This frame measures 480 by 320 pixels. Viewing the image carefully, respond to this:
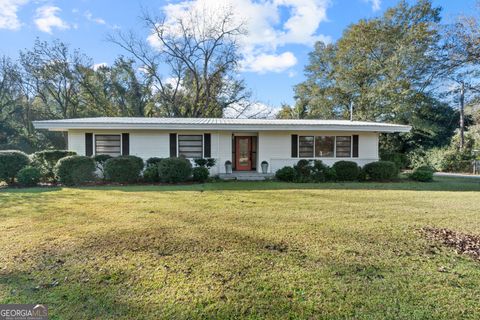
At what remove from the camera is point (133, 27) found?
82.4 feet

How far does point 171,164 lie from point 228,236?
7.26 m

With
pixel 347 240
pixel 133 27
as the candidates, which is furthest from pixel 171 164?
pixel 133 27

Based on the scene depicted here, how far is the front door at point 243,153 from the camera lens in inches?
565

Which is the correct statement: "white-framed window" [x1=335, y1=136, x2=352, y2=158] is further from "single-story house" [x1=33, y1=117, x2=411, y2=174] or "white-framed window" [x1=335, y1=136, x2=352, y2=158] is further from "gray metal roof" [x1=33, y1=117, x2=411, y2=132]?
"gray metal roof" [x1=33, y1=117, x2=411, y2=132]

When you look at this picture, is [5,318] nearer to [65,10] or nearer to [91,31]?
[65,10]

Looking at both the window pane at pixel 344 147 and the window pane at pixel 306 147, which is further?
the window pane at pixel 344 147

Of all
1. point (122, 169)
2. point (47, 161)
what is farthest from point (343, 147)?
point (47, 161)

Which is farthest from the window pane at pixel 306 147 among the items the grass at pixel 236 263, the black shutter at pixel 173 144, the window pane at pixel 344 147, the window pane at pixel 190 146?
the grass at pixel 236 263

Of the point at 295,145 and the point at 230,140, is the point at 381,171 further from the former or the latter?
the point at 230,140

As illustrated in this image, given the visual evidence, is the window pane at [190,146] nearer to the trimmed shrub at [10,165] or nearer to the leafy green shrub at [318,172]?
the leafy green shrub at [318,172]

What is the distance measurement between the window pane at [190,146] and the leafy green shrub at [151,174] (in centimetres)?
200

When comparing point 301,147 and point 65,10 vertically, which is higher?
point 65,10

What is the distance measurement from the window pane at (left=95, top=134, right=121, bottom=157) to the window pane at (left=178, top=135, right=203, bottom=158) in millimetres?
3000

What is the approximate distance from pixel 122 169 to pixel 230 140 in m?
5.22
